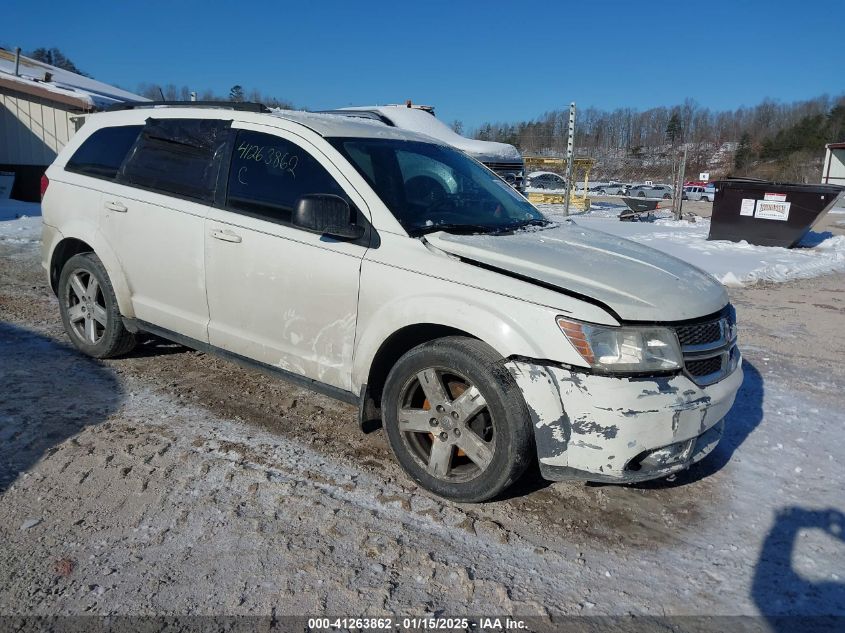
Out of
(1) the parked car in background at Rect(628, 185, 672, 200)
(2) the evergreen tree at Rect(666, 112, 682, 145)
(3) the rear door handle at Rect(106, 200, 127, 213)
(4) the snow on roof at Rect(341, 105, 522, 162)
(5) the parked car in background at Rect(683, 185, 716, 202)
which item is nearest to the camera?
(3) the rear door handle at Rect(106, 200, 127, 213)

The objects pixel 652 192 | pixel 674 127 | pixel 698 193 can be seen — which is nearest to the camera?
pixel 698 193

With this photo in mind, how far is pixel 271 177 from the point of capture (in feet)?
12.6

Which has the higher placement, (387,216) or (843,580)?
(387,216)

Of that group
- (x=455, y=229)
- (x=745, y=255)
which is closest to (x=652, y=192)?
(x=745, y=255)

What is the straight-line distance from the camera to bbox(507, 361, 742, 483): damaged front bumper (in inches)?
108

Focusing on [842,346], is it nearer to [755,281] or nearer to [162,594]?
[755,281]

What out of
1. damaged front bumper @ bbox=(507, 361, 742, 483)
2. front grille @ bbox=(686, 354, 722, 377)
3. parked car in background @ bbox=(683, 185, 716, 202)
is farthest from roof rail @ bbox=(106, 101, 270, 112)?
parked car in background @ bbox=(683, 185, 716, 202)

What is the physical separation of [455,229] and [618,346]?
3.78 feet

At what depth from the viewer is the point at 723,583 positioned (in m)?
2.68

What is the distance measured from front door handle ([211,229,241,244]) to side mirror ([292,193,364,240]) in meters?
0.59

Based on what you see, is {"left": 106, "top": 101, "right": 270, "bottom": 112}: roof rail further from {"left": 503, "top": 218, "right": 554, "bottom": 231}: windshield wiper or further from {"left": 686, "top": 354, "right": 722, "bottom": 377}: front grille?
{"left": 686, "top": 354, "right": 722, "bottom": 377}: front grille

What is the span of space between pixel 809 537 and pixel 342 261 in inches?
103

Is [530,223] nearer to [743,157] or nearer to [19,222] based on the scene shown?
[19,222]

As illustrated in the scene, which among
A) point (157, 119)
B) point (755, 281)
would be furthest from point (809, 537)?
point (755, 281)
